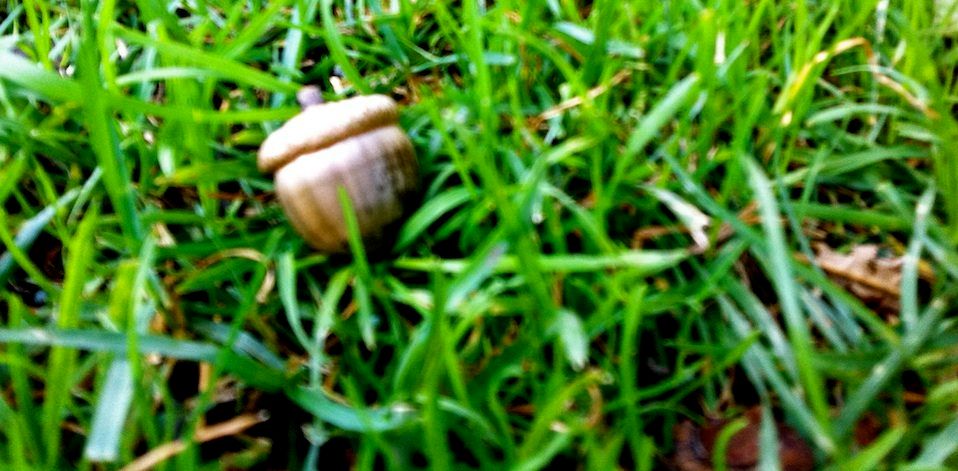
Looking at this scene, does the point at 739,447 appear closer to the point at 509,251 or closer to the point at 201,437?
the point at 509,251

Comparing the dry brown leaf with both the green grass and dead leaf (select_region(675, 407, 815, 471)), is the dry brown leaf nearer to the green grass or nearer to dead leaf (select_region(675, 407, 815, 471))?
the green grass

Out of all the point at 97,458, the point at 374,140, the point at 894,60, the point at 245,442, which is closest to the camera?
the point at 97,458

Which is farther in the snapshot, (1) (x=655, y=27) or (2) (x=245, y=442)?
(1) (x=655, y=27)

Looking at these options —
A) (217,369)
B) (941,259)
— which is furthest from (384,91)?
(941,259)

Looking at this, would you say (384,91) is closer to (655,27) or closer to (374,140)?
(374,140)

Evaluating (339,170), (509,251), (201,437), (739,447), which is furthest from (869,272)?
(201,437)

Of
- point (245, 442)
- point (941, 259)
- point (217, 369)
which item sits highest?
point (941, 259)
